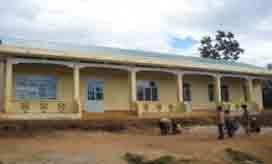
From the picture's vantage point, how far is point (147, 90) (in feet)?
61.5

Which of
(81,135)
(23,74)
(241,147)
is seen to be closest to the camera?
(241,147)

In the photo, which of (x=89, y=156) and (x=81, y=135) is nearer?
(x=89, y=156)

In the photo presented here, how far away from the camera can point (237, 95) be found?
862 inches

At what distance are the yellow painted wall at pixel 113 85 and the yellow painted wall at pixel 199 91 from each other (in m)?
4.51

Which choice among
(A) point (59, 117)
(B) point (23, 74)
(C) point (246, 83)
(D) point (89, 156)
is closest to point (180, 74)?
(C) point (246, 83)

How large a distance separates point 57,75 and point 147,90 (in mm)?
5805

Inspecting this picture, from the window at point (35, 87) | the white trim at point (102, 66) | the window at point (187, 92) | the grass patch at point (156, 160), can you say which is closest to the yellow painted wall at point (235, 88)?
the window at point (187, 92)

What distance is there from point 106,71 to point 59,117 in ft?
14.6

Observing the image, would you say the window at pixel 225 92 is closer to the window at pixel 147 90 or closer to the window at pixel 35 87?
the window at pixel 147 90

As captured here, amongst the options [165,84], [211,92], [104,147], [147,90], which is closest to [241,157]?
[104,147]

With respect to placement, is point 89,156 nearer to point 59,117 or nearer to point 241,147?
point 241,147

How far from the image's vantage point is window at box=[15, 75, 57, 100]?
48.5 feet

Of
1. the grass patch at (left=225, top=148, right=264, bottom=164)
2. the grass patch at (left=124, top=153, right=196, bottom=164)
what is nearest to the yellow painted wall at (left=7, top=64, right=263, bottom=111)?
the grass patch at (left=124, top=153, right=196, bottom=164)

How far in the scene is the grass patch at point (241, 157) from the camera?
28.2 ft
